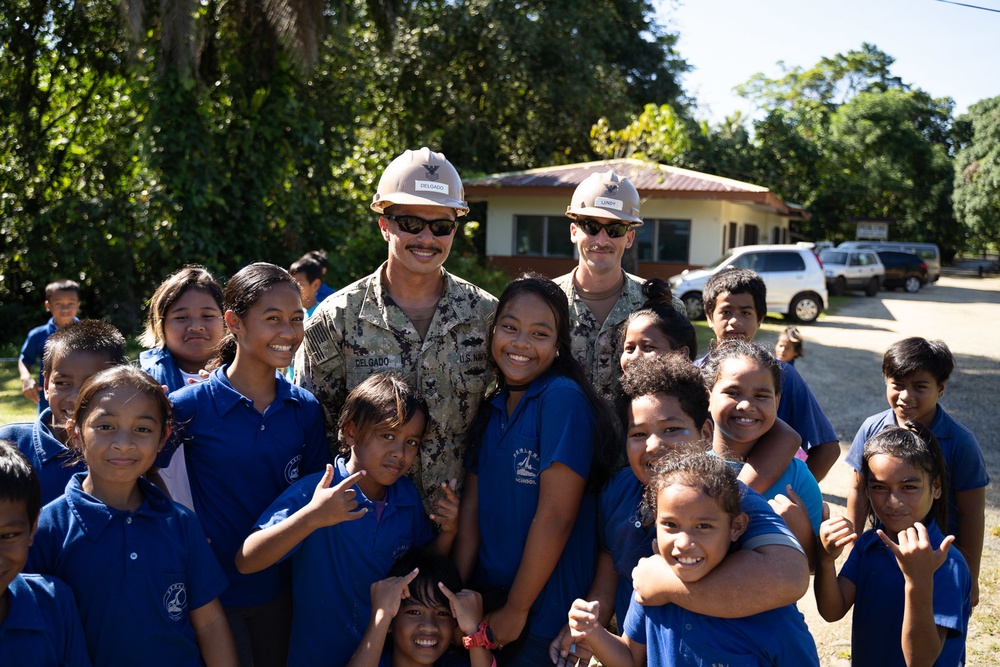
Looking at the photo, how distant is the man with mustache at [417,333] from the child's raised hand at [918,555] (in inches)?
58.7

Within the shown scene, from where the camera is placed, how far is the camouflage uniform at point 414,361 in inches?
117

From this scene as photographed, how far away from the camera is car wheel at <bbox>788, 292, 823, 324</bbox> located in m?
18.5

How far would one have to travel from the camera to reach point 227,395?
2701mm

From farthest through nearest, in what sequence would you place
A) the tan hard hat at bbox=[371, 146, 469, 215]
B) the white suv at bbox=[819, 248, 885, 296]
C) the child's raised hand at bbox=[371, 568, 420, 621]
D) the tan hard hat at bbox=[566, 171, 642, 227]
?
the white suv at bbox=[819, 248, 885, 296]
the tan hard hat at bbox=[566, 171, 642, 227]
the tan hard hat at bbox=[371, 146, 469, 215]
the child's raised hand at bbox=[371, 568, 420, 621]

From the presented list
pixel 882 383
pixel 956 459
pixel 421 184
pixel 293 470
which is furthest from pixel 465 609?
pixel 882 383

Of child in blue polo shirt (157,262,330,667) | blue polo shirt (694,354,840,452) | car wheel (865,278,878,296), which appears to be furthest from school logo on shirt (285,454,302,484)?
car wheel (865,278,878,296)

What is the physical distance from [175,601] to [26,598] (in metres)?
0.40

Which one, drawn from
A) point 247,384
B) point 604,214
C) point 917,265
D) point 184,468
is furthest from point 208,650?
point 917,265

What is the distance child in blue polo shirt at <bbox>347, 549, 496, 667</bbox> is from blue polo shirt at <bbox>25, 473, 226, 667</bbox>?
0.53m

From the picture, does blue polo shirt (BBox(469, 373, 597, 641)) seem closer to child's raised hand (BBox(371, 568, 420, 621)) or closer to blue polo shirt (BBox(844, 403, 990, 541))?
child's raised hand (BBox(371, 568, 420, 621))

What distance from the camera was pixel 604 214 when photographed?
3520mm

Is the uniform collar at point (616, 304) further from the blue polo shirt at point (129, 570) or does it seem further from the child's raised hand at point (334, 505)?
the blue polo shirt at point (129, 570)

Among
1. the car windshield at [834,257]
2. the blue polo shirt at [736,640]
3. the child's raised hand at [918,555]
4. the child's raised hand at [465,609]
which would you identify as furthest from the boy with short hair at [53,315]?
the car windshield at [834,257]

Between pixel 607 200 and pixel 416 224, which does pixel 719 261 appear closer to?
pixel 607 200
